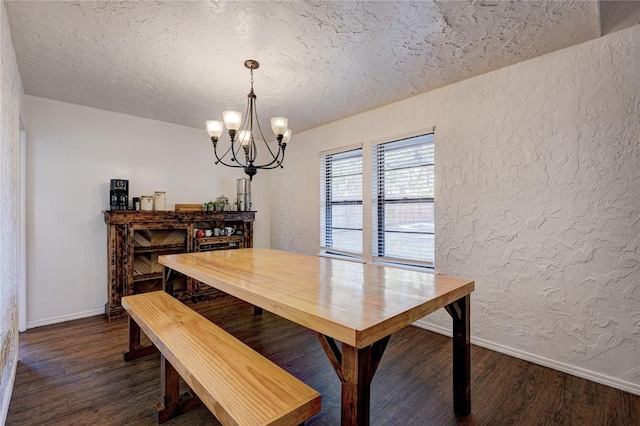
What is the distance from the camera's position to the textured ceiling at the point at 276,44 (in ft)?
5.91

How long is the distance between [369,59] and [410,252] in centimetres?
198

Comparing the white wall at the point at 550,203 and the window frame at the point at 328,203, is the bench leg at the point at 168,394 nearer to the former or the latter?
the white wall at the point at 550,203

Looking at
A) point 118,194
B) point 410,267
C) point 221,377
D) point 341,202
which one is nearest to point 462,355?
point 221,377

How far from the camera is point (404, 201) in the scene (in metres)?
3.30

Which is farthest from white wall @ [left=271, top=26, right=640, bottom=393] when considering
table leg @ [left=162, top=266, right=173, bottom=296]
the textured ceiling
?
table leg @ [left=162, top=266, right=173, bottom=296]

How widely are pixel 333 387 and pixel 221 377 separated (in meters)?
1.04

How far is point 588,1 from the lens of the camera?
5.65ft

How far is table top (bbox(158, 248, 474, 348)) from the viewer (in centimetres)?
111

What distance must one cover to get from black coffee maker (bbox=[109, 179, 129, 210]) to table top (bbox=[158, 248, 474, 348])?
161cm

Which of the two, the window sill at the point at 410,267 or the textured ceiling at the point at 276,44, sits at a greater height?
the textured ceiling at the point at 276,44

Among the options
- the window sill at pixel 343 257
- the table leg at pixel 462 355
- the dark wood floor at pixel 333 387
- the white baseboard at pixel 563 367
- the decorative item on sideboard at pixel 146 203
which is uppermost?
the decorative item on sideboard at pixel 146 203

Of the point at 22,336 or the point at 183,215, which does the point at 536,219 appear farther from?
the point at 22,336

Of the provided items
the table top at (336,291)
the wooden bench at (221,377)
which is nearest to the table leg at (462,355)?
the table top at (336,291)

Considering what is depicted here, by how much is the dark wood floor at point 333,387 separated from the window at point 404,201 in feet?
3.12
